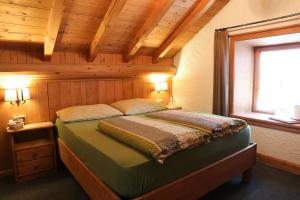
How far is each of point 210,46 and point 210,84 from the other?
63 centimetres

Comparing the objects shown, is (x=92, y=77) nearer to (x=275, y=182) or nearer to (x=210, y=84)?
(x=210, y=84)

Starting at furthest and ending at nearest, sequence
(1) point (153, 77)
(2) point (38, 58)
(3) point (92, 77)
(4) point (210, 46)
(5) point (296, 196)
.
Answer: (1) point (153, 77)
(4) point (210, 46)
(3) point (92, 77)
(2) point (38, 58)
(5) point (296, 196)

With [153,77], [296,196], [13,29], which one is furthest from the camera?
[153,77]

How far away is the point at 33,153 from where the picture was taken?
2623 mm

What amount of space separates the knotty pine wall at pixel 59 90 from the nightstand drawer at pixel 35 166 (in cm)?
38

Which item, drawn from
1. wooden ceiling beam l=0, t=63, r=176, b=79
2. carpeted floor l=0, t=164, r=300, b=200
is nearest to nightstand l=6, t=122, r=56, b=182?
carpeted floor l=0, t=164, r=300, b=200

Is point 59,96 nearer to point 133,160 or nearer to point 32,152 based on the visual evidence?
point 32,152

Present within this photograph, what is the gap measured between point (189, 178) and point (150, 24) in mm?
2051

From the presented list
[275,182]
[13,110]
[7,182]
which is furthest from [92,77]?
[275,182]

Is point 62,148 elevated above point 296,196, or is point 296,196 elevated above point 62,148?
point 62,148

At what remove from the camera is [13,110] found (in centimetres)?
276

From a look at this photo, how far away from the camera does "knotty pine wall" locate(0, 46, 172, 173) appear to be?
274 cm

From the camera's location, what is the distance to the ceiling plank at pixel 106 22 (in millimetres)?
2404

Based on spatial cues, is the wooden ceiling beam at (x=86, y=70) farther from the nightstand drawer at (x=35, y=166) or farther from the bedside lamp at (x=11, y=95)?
the nightstand drawer at (x=35, y=166)
